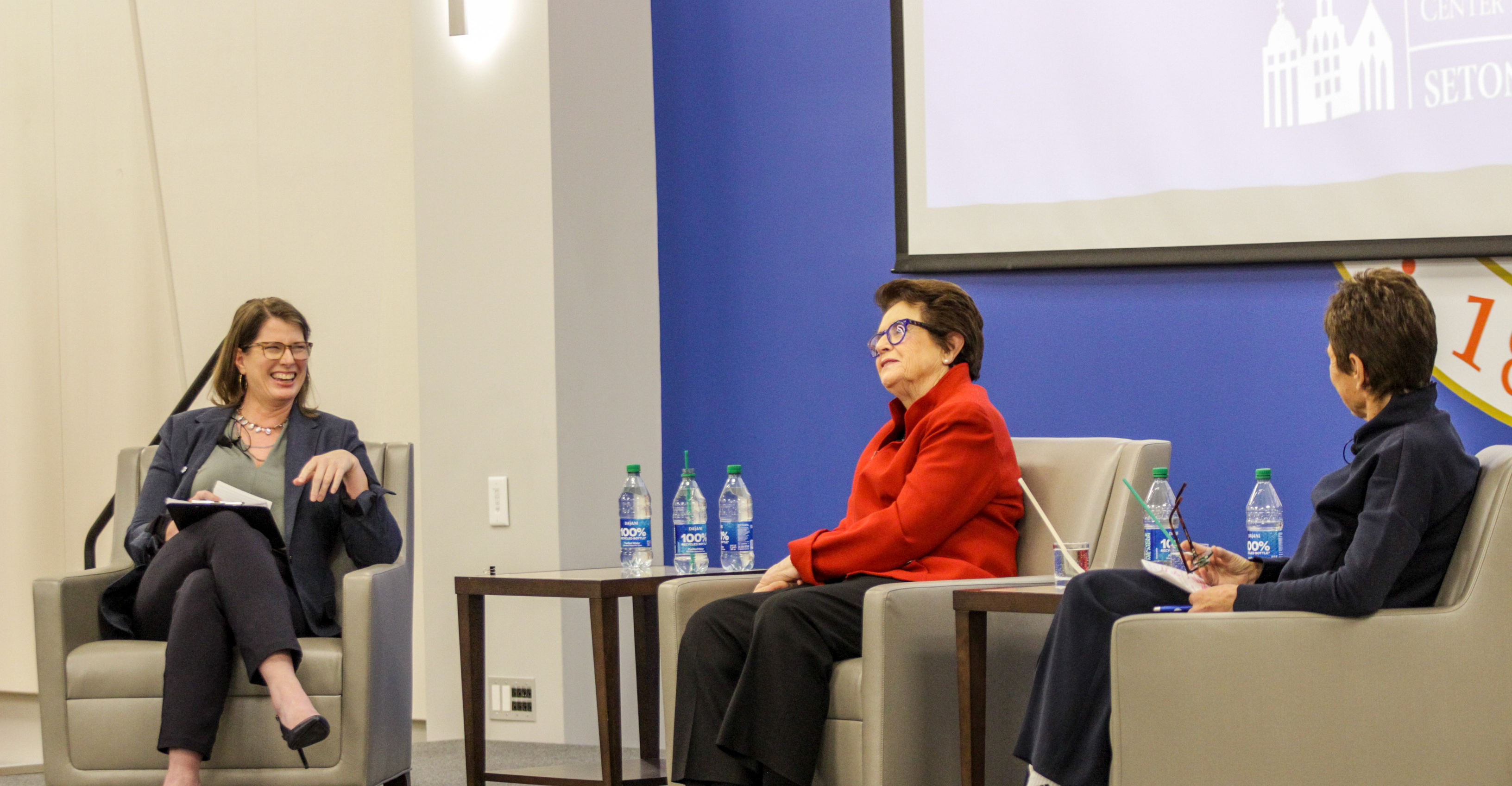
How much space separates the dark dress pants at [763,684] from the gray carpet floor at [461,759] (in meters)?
0.91

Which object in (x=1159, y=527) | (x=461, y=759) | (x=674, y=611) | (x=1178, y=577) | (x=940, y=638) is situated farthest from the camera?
(x=461, y=759)

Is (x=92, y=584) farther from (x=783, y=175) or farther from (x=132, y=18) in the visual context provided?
(x=132, y=18)

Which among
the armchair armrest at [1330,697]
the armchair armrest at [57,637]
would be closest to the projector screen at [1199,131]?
the armchair armrest at [1330,697]

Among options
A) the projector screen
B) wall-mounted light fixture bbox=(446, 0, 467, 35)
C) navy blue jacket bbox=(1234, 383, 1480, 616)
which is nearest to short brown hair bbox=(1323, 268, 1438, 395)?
navy blue jacket bbox=(1234, 383, 1480, 616)

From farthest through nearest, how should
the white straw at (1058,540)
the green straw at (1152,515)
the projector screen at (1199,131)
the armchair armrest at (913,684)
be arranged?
the projector screen at (1199,131) → the white straw at (1058,540) → the armchair armrest at (913,684) → the green straw at (1152,515)

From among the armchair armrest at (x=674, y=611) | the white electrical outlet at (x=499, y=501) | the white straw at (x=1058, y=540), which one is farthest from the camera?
the white electrical outlet at (x=499, y=501)

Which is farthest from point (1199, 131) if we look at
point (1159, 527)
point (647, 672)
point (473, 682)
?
point (473, 682)

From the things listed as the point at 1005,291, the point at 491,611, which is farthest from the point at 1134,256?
the point at 491,611

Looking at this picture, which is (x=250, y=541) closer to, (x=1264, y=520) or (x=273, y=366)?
(x=273, y=366)

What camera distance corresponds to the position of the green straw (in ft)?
7.31

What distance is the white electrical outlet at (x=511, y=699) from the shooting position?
3.70 metres

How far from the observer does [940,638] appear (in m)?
2.43

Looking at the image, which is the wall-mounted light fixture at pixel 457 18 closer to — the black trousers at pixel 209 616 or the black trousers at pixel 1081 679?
the black trousers at pixel 209 616

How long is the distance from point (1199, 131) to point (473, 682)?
2.00 metres
